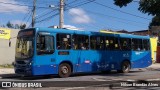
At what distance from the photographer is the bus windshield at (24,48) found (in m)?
20.5

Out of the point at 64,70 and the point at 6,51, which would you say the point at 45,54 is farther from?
the point at 6,51

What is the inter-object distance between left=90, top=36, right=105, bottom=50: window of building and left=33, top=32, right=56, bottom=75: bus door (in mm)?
3390

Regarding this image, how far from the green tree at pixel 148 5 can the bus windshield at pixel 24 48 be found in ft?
18.7

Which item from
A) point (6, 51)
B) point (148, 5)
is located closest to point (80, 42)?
point (148, 5)

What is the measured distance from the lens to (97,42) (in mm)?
24031

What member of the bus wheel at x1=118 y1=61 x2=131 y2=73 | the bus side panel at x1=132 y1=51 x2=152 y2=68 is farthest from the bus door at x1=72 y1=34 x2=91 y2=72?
the bus side panel at x1=132 y1=51 x2=152 y2=68

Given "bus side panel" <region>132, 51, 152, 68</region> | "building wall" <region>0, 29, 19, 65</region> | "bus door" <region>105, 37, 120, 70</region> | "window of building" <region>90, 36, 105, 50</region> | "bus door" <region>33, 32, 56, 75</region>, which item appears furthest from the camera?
"building wall" <region>0, 29, 19, 65</region>

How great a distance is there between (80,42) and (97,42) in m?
1.63

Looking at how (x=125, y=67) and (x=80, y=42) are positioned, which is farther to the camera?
(x=125, y=67)

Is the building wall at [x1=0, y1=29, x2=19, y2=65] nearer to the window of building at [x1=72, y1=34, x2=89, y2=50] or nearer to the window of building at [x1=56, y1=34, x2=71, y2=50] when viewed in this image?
the window of building at [x1=72, y1=34, x2=89, y2=50]

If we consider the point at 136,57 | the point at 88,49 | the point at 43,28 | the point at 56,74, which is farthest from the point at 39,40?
the point at 136,57

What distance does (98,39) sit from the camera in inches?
947

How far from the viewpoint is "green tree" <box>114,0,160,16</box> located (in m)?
21.3

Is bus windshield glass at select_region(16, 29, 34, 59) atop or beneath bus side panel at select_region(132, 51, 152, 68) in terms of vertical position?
atop
